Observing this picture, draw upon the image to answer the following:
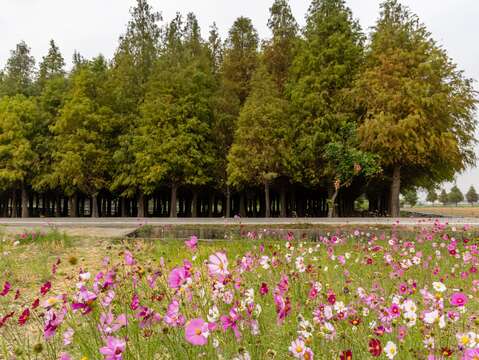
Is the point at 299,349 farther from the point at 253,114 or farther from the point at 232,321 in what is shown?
the point at 253,114

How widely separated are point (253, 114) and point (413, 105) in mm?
9170

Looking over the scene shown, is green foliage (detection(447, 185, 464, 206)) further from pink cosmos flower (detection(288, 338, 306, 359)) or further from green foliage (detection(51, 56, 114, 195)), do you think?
pink cosmos flower (detection(288, 338, 306, 359))

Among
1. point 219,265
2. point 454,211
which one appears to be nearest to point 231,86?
point 219,265

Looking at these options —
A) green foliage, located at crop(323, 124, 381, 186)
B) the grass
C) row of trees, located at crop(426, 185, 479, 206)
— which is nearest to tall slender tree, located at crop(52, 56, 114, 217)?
green foliage, located at crop(323, 124, 381, 186)

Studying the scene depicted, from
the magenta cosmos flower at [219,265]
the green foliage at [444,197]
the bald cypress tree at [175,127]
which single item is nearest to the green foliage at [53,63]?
the bald cypress tree at [175,127]

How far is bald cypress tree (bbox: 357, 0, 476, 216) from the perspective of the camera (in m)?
23.5

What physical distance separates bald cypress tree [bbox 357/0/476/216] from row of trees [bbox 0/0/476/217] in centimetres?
9

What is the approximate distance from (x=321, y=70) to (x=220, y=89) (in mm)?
7664

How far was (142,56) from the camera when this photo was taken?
110 ft

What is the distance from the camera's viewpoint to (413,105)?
937 inches

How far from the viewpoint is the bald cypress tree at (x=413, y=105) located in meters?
23.5

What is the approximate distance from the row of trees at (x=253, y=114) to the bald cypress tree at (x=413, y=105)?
87mm

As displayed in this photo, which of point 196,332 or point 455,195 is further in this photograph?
point 455,195

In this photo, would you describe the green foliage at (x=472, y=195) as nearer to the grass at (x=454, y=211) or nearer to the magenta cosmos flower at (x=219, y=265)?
the grass at (x=454, y=211)
